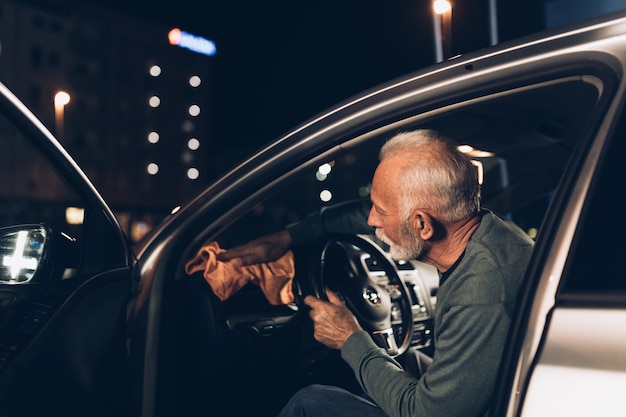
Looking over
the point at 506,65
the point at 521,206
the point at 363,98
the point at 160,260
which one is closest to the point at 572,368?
the point at 506,65

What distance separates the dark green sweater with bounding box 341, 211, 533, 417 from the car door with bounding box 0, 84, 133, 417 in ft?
2.88

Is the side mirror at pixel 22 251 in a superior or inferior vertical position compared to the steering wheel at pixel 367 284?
superior

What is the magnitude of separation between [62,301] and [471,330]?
3.90 ft

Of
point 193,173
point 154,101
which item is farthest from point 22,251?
point 193,173

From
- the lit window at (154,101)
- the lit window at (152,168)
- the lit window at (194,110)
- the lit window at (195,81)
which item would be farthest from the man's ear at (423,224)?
the lit window at (195,81)

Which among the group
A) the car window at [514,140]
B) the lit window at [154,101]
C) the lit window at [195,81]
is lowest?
the car window at [514,140]

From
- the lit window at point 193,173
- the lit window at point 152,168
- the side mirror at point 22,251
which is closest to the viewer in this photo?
the side mirror at point 22,251

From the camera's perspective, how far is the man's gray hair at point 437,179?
6.50ft

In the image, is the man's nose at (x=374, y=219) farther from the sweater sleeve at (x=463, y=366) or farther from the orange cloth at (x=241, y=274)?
the orange cloth at (x=241, y=274)

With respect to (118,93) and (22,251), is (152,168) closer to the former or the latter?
(118,93)

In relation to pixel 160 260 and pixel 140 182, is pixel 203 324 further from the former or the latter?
pixel 140 182

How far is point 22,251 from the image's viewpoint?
1904 mm

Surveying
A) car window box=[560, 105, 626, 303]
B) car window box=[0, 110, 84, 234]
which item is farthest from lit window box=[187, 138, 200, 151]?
car window box=[560, 105, 626, 303]

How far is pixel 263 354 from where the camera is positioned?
2746mm
